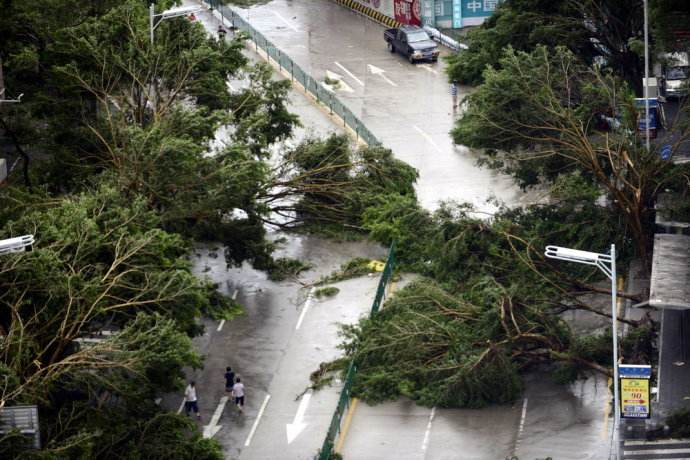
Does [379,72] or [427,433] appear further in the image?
[379,72]

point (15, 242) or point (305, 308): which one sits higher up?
point (15, 242)

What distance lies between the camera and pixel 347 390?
4728 cm

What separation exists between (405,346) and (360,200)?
41.0ft


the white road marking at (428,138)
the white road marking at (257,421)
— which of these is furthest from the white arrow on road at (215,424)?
the white road marking at (428,138)

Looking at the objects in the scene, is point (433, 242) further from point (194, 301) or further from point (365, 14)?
point (365, 14)

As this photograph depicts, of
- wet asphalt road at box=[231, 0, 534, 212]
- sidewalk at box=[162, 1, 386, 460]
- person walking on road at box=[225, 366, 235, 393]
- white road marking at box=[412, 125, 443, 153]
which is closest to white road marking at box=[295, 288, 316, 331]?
sidewalk at box=[162, 1, 386, 460]

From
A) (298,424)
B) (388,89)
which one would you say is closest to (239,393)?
(298,424)

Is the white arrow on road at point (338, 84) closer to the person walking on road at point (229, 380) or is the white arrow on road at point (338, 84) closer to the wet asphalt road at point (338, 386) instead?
the wet asphalt road at point (338, 386)

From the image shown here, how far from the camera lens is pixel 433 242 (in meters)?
52.2

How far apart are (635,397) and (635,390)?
0.19 meters

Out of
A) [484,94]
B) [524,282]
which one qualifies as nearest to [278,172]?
[484,94]

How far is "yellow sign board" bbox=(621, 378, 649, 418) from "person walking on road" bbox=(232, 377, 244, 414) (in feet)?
38.8

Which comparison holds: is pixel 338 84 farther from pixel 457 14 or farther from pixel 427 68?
pixel 457 14

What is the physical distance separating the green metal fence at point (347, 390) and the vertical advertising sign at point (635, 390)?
7976mm
